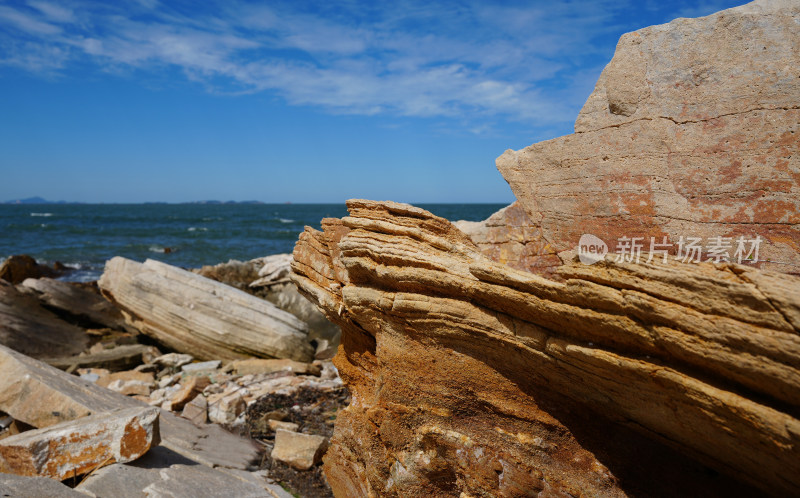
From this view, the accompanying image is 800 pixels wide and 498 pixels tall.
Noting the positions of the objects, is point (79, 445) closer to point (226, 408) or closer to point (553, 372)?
point (226, 408)

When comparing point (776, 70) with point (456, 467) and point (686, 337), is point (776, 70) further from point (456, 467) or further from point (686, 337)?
point (456, 467)

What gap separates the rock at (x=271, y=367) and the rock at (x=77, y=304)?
15.0 feet

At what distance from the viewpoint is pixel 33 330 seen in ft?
37.4

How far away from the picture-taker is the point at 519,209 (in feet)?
21.1

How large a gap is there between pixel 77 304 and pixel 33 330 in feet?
6.62

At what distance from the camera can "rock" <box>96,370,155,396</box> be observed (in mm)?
8773

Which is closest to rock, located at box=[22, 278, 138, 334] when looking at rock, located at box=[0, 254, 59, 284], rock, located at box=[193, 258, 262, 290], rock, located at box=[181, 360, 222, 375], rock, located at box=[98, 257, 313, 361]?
rock, located at box=[98, 257, 313, 361]

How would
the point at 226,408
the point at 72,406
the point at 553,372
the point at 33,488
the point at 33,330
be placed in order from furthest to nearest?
the point at 33,330, the point at 226,408, the point at 72,406, the point at 33,488, the point at 553,372

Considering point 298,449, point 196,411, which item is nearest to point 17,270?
point 196,411

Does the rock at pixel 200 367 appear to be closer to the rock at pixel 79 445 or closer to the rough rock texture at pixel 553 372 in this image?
the rock at pixel 79 445

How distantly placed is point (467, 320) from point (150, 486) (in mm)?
3455

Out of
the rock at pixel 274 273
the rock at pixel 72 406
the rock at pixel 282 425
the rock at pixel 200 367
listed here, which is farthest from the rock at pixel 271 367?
the rock at pixel 274 273

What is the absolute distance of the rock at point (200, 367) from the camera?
9891mm

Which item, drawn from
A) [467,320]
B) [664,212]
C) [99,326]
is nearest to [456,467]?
[467,320]
